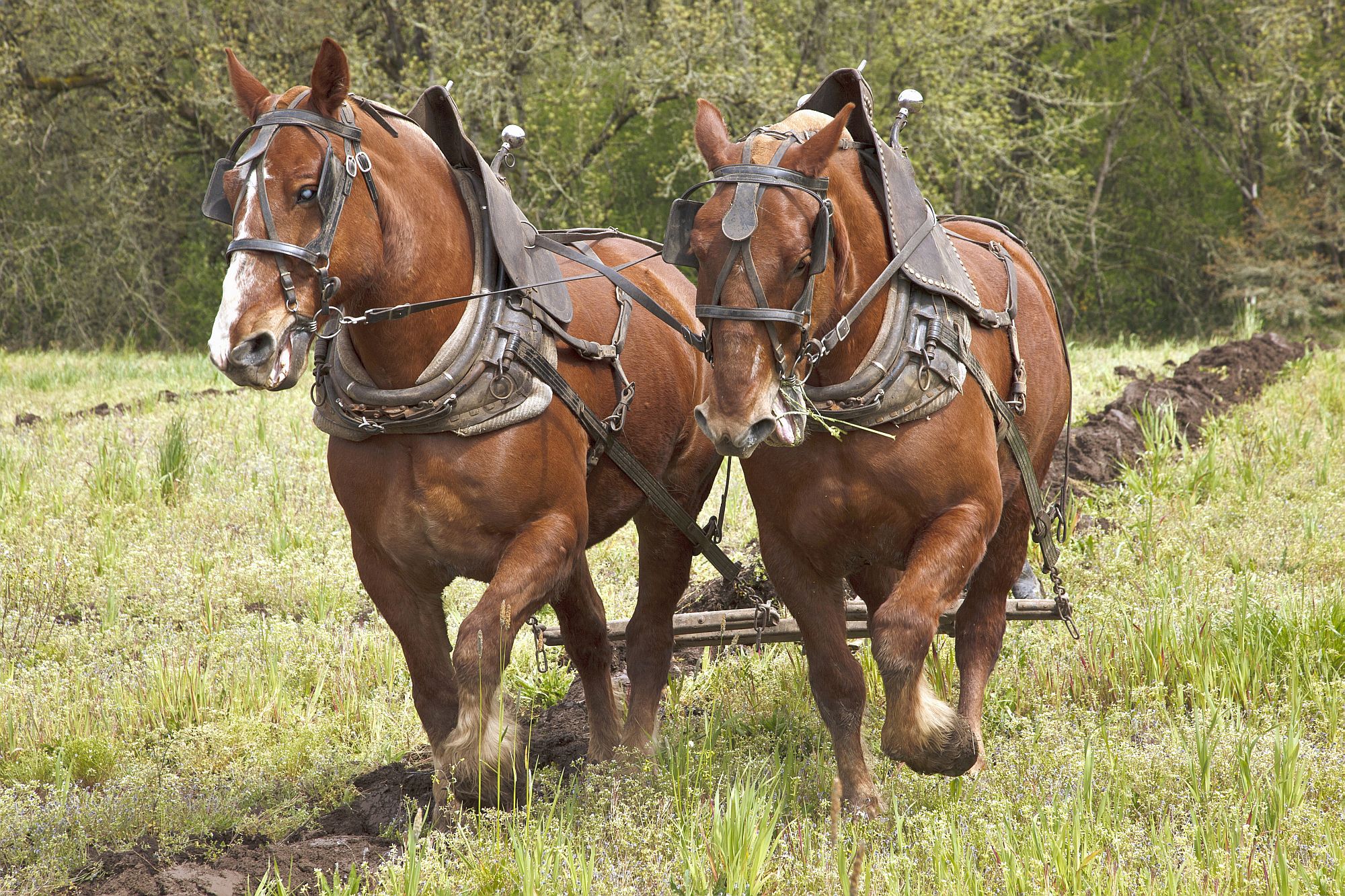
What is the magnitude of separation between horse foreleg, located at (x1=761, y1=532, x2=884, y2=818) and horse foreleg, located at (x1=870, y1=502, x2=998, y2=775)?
12.1 inches

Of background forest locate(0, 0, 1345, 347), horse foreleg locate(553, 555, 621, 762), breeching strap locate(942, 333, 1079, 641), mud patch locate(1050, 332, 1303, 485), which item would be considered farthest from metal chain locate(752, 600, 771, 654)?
background forest locate(0, 0, 1345, 347)

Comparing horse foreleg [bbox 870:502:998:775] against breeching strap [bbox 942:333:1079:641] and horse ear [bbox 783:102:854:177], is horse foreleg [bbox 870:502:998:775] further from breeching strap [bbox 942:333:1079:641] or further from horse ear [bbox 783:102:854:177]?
horse ear [bbox 783:102:854:177]

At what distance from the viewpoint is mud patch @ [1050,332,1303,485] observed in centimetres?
764

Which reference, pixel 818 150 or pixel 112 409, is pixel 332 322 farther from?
pixel 112 409

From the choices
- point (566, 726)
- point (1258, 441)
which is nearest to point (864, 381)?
point (566, 726)

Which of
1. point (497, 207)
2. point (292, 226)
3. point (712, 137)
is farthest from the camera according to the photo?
point (497, 207)

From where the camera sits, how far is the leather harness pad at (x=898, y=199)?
130 inches

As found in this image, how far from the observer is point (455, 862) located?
2971 millimetres

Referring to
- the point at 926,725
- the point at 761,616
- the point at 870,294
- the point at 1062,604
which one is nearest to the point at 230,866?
the point at 761,616

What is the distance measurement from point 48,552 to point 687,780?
13.4 ft

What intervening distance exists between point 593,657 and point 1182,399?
656 cm

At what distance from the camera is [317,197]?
9.57ft

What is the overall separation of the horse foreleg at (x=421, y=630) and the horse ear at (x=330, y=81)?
1.20 meters

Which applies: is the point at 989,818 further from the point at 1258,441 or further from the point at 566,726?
the point at 1258,441
